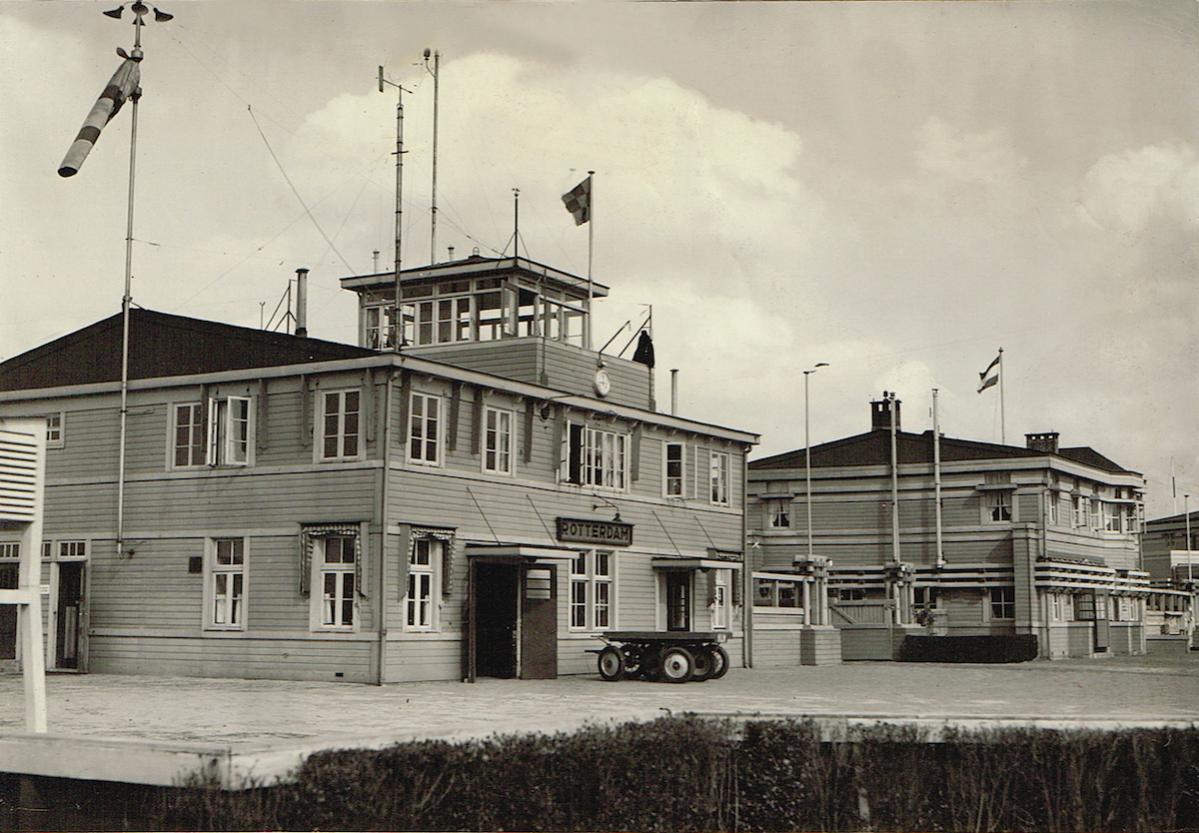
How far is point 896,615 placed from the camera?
167 feet

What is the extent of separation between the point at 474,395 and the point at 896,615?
80.9 ft

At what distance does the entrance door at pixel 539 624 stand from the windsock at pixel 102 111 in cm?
1256

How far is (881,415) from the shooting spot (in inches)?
2389

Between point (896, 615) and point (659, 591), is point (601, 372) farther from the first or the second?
point (896, 615)

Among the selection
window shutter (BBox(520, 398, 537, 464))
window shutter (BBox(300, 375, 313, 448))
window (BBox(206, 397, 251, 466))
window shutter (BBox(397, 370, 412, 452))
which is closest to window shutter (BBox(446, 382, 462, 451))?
window shutter (BBox(397, 370, 412, 452))

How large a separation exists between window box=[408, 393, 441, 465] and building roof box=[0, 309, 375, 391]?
1.56 metres

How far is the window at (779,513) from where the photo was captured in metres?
58.7

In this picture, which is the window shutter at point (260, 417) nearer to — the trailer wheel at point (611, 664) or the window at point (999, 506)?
the trailer wheel at point (611, 664)

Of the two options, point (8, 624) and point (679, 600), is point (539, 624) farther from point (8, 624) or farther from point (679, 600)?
point (8, 624)

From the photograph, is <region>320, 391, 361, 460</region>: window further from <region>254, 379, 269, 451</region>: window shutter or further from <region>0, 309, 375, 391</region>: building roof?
<region>254, 379, 269, 451</region>: window shutter

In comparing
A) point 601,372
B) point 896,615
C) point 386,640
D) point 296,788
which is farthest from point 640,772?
point 896,615

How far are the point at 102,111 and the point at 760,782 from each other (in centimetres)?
1559

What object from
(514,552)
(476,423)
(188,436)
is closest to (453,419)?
(476,423)

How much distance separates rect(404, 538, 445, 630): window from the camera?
29156 millimetres
